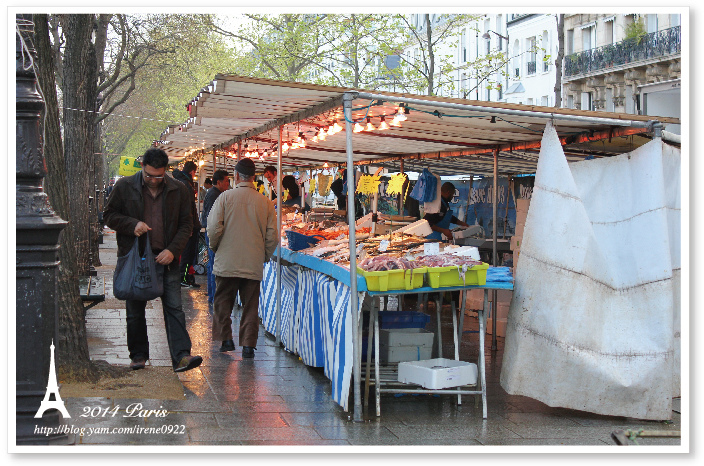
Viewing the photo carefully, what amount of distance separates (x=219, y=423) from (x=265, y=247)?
9.28 ft

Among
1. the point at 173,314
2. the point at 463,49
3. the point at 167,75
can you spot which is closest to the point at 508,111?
the point at 173,314

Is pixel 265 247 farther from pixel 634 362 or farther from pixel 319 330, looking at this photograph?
pixel 634 362

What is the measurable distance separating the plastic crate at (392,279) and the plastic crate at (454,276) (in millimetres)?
113

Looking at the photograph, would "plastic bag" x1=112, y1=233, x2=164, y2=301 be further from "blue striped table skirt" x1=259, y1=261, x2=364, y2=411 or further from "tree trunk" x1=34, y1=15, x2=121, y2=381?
"blue striped table skirt" x1=259, y1=261, x2=364, y2=411

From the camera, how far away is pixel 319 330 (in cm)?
761

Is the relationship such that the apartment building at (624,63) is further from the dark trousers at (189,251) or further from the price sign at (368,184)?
the dark trousers at (189,251)

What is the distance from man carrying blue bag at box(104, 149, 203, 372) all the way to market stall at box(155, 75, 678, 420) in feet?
2.95

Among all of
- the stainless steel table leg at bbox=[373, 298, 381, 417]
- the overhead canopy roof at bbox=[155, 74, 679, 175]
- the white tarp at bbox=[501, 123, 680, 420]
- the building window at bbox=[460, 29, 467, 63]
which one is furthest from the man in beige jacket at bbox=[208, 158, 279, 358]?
the building window at bbox=[460, 29, 467, 63]

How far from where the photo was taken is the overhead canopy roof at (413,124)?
261 inches

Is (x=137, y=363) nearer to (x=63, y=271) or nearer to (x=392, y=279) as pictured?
(x=63, y=271)

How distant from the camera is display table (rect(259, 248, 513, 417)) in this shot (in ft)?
21.3

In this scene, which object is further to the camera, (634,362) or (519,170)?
(519,170)
